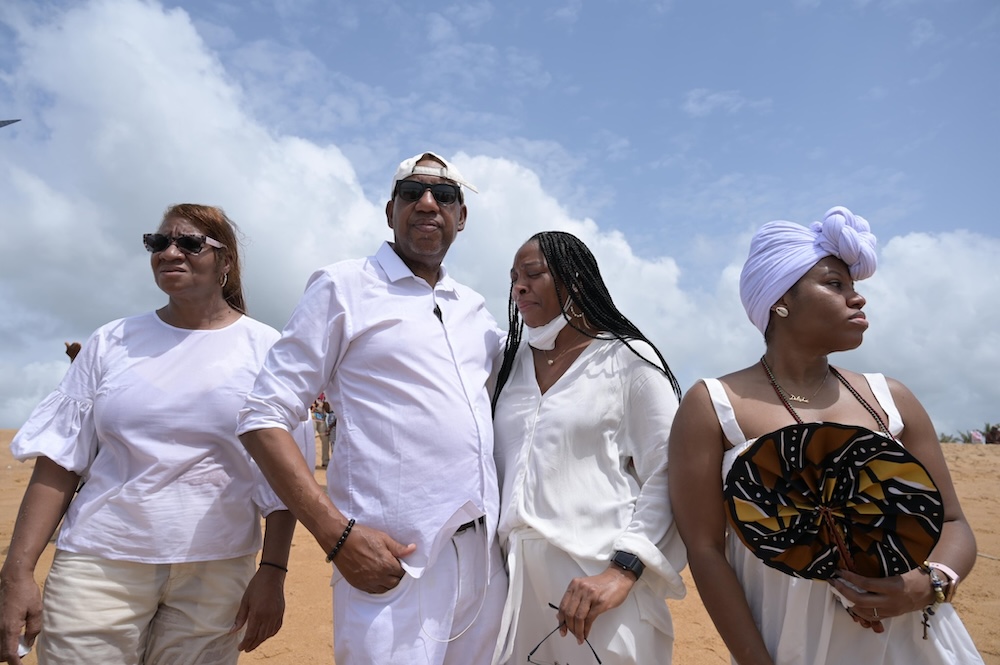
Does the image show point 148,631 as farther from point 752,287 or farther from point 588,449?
point 752,287

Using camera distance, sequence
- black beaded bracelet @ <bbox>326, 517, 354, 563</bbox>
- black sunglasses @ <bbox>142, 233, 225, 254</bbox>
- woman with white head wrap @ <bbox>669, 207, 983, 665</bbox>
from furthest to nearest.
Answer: black sunglasses @ <bbox>142, 233, 225, 254</bbox>
black beaded bracelet @ <bbox>326, 517, 354, 563</bbox>
woman with white head wrap @ <bbox>669, 207, 983, 665</bbox>

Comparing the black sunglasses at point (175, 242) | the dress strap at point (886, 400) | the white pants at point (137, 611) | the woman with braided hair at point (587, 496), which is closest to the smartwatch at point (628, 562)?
the woman with braided hair at point (587, 496)

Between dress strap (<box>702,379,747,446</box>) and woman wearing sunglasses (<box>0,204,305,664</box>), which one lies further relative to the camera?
woman wearing sunglasses (<box>0,204,305,664</box>)

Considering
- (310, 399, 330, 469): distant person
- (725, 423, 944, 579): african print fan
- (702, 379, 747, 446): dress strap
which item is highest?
(310, 399, 330, 469): distant person

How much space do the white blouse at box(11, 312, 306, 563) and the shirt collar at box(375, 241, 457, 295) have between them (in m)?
0.70

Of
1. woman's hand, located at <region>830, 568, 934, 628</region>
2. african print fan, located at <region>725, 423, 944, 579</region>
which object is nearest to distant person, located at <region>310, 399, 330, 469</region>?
african print fan, located at <region>725, 423, 944, 579</region>

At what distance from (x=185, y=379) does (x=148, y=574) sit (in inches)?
29.1

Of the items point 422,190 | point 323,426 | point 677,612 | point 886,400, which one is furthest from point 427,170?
point 323,426

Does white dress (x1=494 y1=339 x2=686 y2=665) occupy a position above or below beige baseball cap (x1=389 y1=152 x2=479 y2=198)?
below

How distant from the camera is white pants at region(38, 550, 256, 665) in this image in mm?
2645

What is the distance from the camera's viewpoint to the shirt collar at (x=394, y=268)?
112 inches

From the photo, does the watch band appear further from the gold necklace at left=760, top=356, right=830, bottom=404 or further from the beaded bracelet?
the gold necklace at left=760, top=356, right=830, bottom=404

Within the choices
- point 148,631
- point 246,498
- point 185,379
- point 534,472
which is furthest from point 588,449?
point 148,631

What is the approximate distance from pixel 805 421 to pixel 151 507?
2.37 metres
